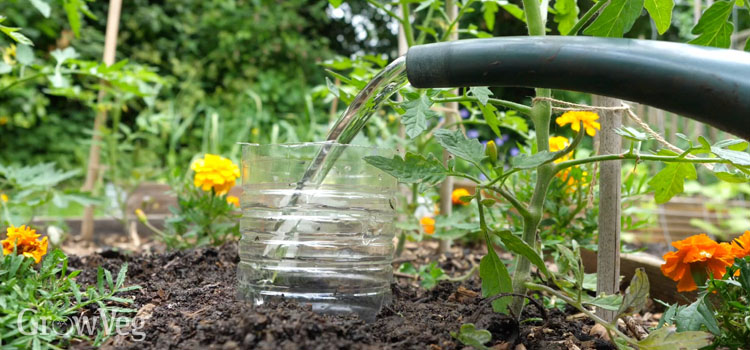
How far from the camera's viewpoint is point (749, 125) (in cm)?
85

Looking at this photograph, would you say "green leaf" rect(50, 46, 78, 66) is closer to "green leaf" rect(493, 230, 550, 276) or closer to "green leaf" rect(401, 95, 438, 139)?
"green leaf" rect(401, 95, 438, 139)

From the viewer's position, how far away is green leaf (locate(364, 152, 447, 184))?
1.08 m

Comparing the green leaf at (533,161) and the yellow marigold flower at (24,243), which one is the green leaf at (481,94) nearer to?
the green leaf at (533,161)

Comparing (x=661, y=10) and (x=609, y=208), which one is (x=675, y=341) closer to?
(x=609, y=208)

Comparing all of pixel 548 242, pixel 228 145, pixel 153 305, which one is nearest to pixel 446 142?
pixel 548 242

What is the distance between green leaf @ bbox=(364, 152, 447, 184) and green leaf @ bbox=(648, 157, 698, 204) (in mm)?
517

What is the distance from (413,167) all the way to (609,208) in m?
0.54

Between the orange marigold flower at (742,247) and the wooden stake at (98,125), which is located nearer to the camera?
the orange marigold flower at (742,247)

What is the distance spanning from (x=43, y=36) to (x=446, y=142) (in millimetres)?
6912

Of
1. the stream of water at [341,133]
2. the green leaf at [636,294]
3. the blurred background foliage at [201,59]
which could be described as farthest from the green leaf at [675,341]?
the blurred background foliage at [201,59]

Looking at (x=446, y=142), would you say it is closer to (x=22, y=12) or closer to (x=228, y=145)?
(x=228, y=145)

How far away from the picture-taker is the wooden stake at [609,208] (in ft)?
4.39

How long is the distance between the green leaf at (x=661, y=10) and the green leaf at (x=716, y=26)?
0.05 meters

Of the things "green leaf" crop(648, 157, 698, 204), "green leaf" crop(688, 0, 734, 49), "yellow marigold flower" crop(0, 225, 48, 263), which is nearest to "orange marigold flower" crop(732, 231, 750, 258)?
"green leaf" crop(648, 157, 698, 204)
